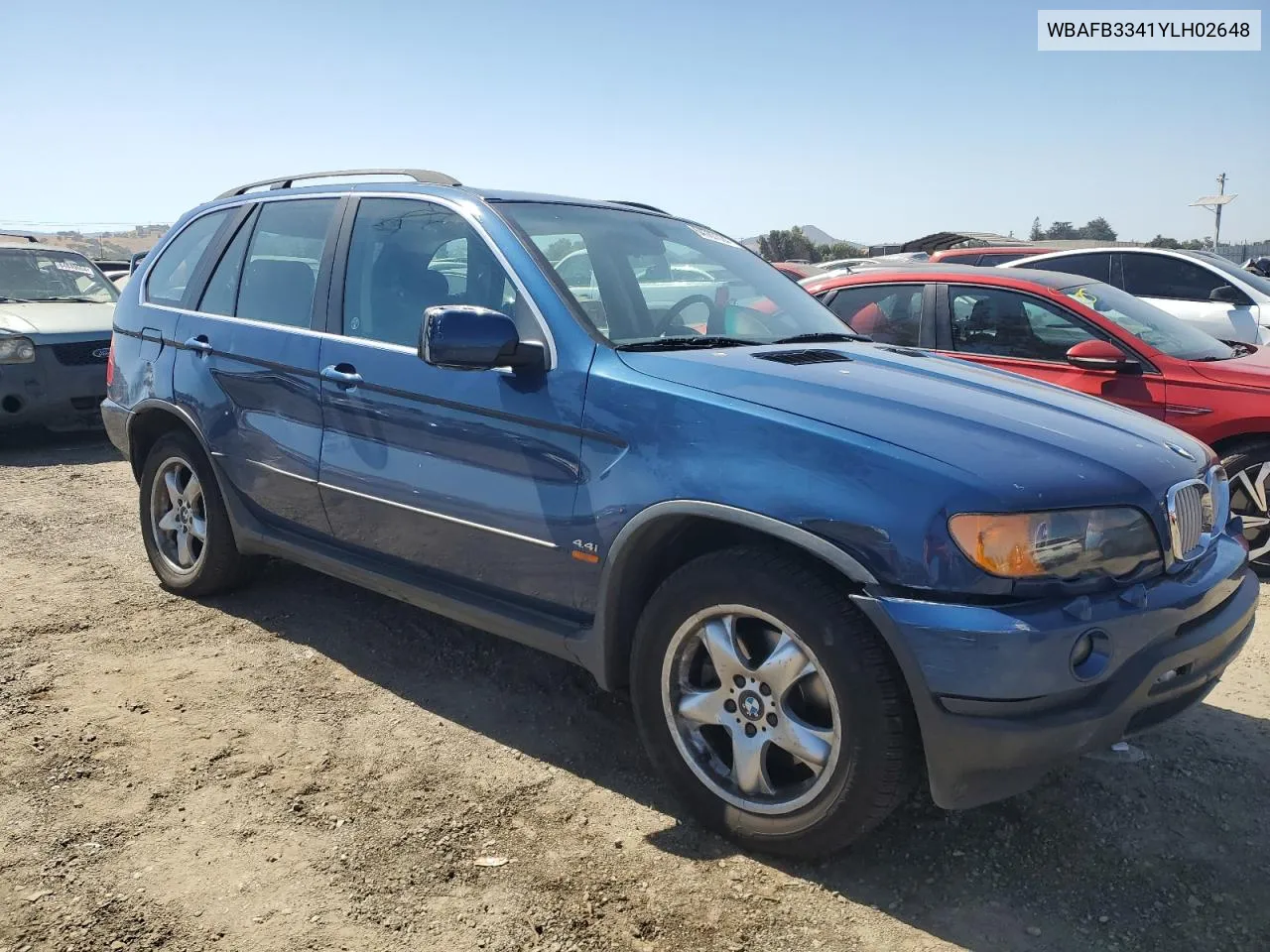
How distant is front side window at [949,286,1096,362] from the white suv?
3806 millimetres

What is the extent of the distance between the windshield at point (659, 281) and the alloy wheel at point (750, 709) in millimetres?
975

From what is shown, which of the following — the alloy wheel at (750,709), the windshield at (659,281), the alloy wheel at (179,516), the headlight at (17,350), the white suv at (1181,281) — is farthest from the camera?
the white suv at (1181,281)

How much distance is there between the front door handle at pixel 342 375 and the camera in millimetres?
3547

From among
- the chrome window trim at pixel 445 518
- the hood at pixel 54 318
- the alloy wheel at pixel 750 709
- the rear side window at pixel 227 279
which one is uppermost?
the rear side window at pixel 227 279

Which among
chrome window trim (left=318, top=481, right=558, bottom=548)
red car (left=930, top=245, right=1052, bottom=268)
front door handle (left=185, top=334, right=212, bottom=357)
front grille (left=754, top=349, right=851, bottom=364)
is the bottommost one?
chrome window trim (left=318, top=481, right=558, bottom=548)

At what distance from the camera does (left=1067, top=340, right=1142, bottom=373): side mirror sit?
5.32 m

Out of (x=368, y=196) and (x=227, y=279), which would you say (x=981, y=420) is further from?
(x=227, y=279)

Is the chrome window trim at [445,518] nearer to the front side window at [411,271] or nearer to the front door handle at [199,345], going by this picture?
the front side window at [411,271]

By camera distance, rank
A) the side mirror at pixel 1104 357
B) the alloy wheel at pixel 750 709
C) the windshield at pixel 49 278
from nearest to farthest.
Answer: the alloy wheel at pixel 750 709
the side mirror at pixel 1104 357
the windshield at pixel 49 278

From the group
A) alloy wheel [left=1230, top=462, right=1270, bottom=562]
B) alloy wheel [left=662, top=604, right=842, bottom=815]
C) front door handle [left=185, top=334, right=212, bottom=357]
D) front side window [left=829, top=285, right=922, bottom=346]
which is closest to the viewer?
alloy wheel [left=662, top=604, right=842, bottom=815]

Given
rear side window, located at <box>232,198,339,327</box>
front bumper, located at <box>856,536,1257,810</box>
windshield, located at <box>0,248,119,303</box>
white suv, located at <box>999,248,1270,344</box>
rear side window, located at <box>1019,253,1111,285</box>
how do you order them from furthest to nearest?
1. rear side window, located at <box>1019,253,1111,285</box>
2. white suv, located at <box>999,248,1270,344</box>
3. windshield, located at <box>0,248,119,303</box>
4. rear side window, located at <box>232,198,339,327</box>
5. front bumper, located at <box>856,536,1257,810</box>

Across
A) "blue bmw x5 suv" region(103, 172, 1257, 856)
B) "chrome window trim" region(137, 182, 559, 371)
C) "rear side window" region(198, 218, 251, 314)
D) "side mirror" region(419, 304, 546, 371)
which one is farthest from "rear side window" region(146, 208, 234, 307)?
"side mirror" region(419, 304, 546, 371)

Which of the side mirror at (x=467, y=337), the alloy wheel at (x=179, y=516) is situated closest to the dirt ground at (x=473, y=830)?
the alloy wheel at (x=179, y=516)

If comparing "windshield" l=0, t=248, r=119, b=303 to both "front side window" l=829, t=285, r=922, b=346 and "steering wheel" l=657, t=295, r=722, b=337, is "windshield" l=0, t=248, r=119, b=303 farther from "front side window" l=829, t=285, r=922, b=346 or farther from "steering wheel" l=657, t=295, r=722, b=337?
"steering wheel" l=657, t=295, r=722, b=337
